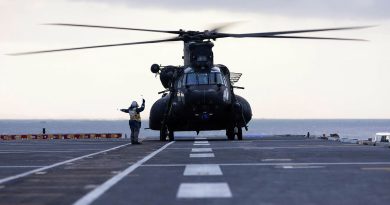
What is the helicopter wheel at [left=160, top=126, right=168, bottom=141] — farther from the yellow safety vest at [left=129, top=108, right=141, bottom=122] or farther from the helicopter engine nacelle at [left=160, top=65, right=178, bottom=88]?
the yellow safety vest at [left=129, top=108, right=141, bottom=122]

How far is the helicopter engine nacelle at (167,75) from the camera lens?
146 ft

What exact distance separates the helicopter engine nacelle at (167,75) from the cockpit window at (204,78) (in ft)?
9.44

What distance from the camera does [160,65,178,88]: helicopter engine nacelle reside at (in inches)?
1756

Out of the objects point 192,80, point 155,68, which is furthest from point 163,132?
point 192,80

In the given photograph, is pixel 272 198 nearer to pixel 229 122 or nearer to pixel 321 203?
pixel 321 203

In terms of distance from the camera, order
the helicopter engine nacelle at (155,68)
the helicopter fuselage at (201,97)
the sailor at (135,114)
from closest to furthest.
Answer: the sailor at (135,114)
the helicopter fuselage at (201,97)
the helicopter engine nacelle at (155,68)

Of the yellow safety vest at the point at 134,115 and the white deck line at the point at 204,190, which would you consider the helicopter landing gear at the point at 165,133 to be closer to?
the yellow safety vest at the point at 134,115

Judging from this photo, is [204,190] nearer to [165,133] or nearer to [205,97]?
[205,97]

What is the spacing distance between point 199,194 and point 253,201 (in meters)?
1.25

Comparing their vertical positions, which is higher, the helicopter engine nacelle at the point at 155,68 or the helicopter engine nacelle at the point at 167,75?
the helicopter engine nacelle at the point at 155,68

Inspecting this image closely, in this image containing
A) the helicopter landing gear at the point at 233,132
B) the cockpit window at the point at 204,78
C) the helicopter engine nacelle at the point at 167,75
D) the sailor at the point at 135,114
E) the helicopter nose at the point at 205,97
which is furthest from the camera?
the helicopter engine nacelle at the point at 167,75

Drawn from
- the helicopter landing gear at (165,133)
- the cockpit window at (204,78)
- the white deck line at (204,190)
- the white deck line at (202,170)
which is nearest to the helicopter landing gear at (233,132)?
the helicopter landing gear at (165,133)

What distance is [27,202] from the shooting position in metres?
12.0

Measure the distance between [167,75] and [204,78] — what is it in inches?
163
